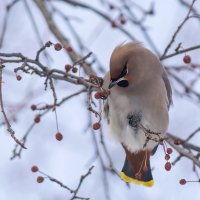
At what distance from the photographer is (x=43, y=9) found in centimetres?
374

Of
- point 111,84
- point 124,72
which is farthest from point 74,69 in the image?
point 124,72

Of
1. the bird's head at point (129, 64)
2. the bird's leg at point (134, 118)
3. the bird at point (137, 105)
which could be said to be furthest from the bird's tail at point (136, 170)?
the bird's head at point (129, 64)

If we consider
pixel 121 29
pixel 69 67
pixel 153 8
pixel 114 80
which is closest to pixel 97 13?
pixel 121 29

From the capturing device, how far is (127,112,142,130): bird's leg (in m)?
3.33

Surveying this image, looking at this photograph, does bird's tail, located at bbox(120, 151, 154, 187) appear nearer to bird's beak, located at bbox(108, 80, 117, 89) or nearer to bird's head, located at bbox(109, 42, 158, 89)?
bird's head, located at bbox(109, 42, 158, 89)

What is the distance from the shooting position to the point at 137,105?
3.32m

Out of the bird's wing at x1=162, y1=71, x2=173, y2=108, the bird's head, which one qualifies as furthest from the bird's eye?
the bird's wing at x1=162, y1=71, x2=173, y2=108

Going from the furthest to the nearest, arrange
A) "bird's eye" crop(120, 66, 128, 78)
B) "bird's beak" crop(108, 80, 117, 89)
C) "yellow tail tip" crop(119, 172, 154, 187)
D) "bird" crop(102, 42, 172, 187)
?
"yellow tail tip" crop(119, 172, 154, 187)
"bird" crop(102, 42, 172, 187)
"bird's eye" crop(120, 66, 128, 78)
"bird's beak" crop(108, 80, 117, 89)

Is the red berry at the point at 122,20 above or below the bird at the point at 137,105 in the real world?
above

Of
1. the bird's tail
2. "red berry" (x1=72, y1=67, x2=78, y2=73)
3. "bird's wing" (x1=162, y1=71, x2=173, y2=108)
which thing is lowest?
the bird's tail

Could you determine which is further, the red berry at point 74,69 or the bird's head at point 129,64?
the bird's head at point 129,64

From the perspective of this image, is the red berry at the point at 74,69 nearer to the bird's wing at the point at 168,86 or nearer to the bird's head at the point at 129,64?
the bird's head at the point at 129,64

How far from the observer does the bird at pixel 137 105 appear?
10.6 feet

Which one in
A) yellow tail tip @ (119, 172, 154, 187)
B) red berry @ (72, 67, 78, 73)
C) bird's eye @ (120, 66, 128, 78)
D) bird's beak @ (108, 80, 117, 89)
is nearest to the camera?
red berry @ (72, 67, 78, 73)
